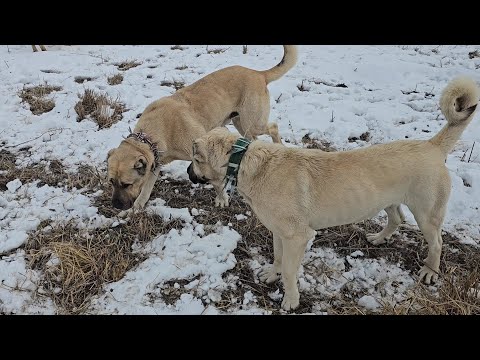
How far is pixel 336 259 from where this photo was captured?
3932 mm

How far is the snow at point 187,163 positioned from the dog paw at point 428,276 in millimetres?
120

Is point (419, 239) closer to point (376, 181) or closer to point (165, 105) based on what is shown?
point (376, 181)

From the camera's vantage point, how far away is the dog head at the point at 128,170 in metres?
3.98

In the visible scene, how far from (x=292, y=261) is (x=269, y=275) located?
53cm

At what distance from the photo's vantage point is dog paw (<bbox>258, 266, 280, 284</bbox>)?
3.69 metres

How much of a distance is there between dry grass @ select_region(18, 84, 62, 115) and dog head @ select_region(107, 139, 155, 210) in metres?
3.38

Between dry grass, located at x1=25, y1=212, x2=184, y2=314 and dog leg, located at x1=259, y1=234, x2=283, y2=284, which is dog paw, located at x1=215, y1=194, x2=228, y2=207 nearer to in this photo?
dry grass, located at x1=25, y1=212, x2=184, y2=314

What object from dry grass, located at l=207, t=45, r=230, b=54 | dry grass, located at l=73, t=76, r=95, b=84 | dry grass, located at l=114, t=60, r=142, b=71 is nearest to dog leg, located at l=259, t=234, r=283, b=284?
dry grass, located at l=73, t=76, r=95, b=84

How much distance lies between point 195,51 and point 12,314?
25.0 ft

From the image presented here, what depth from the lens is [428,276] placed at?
144 inches

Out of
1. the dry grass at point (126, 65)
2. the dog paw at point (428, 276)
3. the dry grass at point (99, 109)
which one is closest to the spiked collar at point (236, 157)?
the dog paw at point (428, 276)

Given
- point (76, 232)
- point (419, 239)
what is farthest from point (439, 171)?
point (76, 232)

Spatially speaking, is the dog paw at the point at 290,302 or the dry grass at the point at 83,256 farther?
the dry grass at the point at 83,256

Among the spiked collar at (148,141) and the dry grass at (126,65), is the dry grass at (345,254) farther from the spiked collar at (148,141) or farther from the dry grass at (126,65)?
the dry grass at (126,65)
